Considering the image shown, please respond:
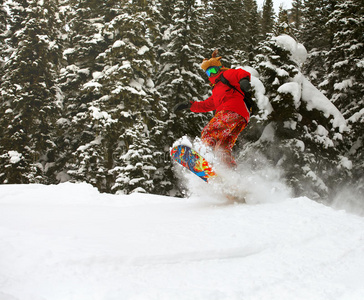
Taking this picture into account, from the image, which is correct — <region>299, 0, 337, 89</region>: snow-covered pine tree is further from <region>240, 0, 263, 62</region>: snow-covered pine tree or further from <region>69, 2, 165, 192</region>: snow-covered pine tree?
<region>69, 2, 165, 192</region>: snow-covered pine tree

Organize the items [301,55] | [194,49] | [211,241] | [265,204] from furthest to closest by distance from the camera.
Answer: [194,49] < [301,55] < [265,204] < [211,241]

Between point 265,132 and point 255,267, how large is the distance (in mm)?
10071

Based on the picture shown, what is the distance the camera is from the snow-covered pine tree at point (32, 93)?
1723 cm

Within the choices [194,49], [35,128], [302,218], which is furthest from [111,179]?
[302,218]

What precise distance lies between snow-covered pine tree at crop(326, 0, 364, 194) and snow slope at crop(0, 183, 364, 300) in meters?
10.9

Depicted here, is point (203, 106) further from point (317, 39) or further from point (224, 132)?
point (317, 39)

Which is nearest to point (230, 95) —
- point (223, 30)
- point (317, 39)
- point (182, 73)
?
point (182, 73)

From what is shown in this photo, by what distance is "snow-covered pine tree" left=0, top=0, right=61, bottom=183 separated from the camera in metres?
17.2

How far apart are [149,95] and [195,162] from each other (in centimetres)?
1122

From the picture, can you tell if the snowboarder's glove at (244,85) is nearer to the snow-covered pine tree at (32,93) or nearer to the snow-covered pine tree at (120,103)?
the snow-covered pine tree at (120,103)

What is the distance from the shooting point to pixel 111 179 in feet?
49.0

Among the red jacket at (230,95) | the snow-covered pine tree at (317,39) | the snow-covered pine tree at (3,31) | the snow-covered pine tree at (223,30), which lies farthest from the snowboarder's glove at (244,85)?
the snow-covered pine tree at (3,31)

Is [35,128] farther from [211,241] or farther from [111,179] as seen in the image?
[211,241]

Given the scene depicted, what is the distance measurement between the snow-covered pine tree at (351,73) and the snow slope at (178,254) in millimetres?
10904
